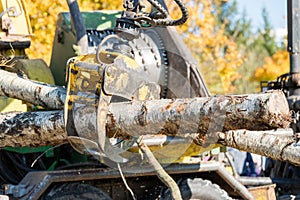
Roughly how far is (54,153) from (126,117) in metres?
2.53

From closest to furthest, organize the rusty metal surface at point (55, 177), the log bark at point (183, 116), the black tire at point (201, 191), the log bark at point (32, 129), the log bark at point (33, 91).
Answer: the log bark at point (183, 116), the log bark at point (32, 129), the log bark at point (33, 91), the rusty metal surface at point (55, 177), the black tire at point (201, 191)

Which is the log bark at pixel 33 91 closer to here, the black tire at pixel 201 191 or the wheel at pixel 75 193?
the wheel at pixel 75 193

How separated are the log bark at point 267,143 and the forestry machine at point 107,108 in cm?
66

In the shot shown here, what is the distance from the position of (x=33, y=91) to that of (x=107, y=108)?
0.90m

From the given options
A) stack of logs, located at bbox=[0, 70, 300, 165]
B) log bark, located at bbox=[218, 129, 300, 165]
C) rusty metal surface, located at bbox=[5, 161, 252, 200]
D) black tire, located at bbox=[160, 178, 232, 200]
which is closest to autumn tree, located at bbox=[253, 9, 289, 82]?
black tire, located at bbox=[160, 178, 232, 200]

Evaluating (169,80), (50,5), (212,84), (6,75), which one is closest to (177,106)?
(6,75)

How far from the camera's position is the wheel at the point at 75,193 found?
791 centimetres

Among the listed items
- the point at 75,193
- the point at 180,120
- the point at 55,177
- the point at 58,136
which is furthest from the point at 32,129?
the point at 180,120

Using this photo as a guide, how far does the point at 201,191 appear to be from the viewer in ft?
26.8

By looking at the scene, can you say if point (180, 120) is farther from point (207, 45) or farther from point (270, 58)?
point (270, 58)

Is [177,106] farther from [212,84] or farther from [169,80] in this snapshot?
[212,84]

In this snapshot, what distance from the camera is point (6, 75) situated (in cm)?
730

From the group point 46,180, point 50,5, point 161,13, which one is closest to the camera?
point 161,13

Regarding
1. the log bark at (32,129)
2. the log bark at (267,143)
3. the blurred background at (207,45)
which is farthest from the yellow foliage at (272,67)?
the log bark at (32,129)
